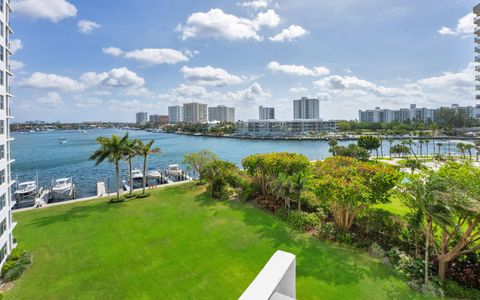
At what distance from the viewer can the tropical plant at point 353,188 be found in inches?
546

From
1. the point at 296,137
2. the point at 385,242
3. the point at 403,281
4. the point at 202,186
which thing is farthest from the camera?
the point at 296,137

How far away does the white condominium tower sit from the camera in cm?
1235

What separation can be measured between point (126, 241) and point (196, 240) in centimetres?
445

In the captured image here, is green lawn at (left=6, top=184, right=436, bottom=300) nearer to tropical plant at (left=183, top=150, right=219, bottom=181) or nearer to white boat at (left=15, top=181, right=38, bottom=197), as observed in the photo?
tropical plant at (left=183, top=150, right=219, bottom=181)

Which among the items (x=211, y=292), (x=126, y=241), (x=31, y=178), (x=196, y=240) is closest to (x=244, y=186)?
(x=196, y=240)

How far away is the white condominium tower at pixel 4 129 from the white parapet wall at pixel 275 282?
14172 mm

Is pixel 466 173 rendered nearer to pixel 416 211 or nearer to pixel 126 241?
pixel 416 211

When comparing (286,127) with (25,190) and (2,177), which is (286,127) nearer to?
(25,190)

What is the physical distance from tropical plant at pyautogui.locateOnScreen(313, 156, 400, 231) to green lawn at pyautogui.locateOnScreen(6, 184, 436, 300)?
2537mm

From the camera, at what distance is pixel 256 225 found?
1728cm

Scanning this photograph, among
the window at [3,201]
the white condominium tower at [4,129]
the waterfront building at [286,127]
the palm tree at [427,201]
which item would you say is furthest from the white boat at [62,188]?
the waterfront building at [286,127]

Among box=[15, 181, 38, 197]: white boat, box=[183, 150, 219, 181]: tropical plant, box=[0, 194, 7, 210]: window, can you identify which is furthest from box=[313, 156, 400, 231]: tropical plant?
box=[15, 181, 38, 197]: white boat

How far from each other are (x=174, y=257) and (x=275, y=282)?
10525mm

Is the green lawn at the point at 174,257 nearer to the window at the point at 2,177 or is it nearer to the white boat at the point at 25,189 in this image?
the window at the point at 2,177
